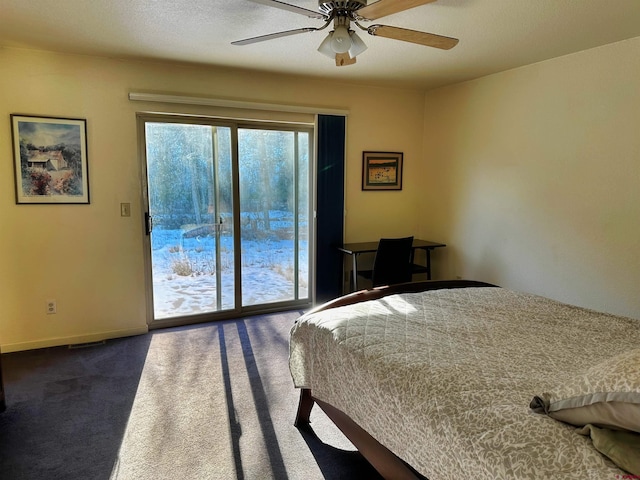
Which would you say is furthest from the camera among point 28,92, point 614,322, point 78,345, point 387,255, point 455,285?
point 387,255

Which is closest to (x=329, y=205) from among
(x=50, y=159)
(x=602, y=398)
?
(x=50, y=159)

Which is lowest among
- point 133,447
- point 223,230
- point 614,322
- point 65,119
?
point 133,447

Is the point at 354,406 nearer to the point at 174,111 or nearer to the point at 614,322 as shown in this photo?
the point at 614,322

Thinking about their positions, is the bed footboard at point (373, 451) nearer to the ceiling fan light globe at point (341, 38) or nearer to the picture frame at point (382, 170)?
the ceiling fan light globe at point (341, 38)

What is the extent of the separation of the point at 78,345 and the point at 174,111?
218 cm

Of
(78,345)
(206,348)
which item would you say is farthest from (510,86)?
(78,345)

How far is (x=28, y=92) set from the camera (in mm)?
3148

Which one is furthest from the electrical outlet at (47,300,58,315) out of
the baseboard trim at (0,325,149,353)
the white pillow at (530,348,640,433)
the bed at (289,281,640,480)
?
the white pillow at (530,348,640,433)

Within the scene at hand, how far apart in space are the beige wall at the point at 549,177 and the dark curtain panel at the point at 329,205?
116cm

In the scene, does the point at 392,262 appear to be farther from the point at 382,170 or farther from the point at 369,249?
the point at 382,170

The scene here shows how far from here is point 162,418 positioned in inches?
93.0

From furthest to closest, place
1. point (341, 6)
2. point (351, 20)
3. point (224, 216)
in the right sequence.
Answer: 1. point (224, 216)
2. point (351, 20)
3. point (341, 6)

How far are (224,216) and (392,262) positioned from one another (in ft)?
5.58

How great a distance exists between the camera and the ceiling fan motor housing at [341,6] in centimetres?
200
